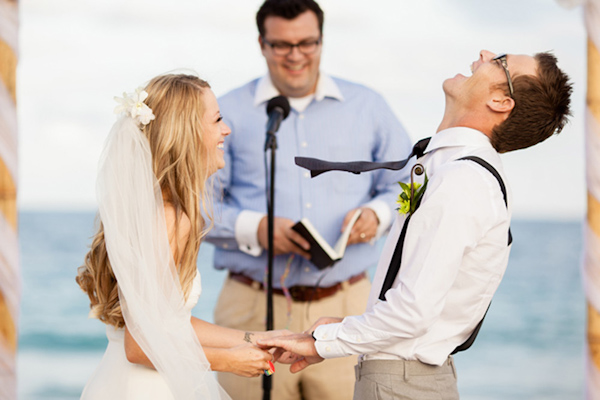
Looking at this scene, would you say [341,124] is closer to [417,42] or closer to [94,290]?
[94,290]

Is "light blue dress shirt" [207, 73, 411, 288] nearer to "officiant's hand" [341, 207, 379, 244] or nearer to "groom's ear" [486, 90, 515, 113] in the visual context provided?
"officiant's hand" [341, 207, 379, 244]

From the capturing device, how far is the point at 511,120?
204 centimetres

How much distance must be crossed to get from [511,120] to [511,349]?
10.7 metres

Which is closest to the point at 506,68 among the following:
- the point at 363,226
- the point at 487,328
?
the point at 363,226

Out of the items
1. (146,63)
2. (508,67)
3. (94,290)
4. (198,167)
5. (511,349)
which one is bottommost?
(511,349)

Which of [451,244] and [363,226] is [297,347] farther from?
[363,226]

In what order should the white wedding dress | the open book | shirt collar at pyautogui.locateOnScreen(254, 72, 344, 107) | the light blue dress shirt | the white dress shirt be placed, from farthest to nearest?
shirt collar at pyautogui.locateOnScreen(254, 72, 344, 107) → the light blue dress shirt → the open book → the white wedding dress → the white dress shirt

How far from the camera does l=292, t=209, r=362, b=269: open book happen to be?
2990 millimetres

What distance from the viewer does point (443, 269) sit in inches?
71.9

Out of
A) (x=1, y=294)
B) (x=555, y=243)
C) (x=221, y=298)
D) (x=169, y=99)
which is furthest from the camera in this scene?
(x=555, y=243)

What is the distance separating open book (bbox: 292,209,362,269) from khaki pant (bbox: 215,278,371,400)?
13.4 inches

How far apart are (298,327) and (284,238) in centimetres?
45

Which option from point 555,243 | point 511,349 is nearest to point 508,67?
point 511,349

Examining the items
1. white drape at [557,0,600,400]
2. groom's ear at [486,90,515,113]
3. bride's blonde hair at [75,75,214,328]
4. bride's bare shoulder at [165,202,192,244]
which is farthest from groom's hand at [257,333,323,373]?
white drape at [557,0,600,400]
